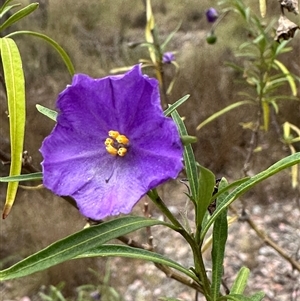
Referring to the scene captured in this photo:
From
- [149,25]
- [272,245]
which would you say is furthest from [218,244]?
[149,25]

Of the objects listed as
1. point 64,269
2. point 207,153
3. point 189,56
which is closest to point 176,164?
point 64,269

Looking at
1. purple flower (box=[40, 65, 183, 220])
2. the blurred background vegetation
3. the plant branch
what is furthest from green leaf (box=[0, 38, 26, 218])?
the blurred background vegetation

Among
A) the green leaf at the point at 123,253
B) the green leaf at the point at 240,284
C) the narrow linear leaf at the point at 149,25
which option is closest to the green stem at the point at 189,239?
the green leaf at the point at 123,253

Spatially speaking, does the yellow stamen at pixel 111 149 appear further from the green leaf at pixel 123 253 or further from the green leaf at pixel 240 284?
the green leaf at pixel 240 284

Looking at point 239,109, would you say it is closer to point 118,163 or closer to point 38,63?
point 38,63

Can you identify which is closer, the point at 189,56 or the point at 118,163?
the point at 118,163

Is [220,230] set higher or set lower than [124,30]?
higher

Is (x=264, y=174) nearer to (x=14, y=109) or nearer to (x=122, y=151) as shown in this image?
(x=122, y=151)
